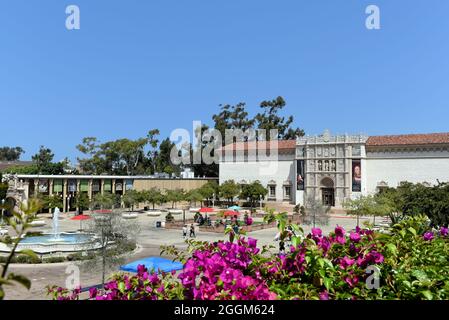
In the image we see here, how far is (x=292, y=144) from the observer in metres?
61.7

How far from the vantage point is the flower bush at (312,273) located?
308cm

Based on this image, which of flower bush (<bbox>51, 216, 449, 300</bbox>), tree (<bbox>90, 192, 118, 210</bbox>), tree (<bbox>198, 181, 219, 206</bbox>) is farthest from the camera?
tree (<bbox>198, 181, 219, 206</bbox>)

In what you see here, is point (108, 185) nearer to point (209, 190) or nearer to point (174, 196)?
point (174, 196)

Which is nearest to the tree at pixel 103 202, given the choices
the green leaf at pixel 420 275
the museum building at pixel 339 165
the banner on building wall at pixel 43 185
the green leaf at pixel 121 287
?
the banner on building wall at pixel 43 185

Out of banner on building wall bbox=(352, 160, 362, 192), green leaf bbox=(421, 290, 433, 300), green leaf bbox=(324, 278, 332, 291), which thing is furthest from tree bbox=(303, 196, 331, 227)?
banner on building wall bbox=(352, 160, 362, 192)

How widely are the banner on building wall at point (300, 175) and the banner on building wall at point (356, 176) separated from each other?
24.9 feet

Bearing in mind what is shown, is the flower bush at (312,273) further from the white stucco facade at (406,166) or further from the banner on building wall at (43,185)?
the white stucco facade at (406,166)

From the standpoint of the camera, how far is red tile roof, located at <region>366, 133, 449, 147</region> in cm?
4913

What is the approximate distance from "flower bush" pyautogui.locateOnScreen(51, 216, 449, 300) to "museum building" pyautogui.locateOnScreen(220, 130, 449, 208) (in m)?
46.1

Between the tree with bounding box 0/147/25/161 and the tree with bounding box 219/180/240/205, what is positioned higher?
the tree with bounding box 0/147/25/161

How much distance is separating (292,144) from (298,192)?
26.6ft

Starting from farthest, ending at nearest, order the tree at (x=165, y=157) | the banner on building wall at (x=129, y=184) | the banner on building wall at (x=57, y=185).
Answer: the tree at (x=165, y=157) < the banner on building wall at (x=129, y=184) < the banner on building wall at (x=57, y=185)

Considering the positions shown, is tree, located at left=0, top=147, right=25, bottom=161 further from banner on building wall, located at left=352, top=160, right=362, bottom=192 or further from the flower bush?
the flower bush
